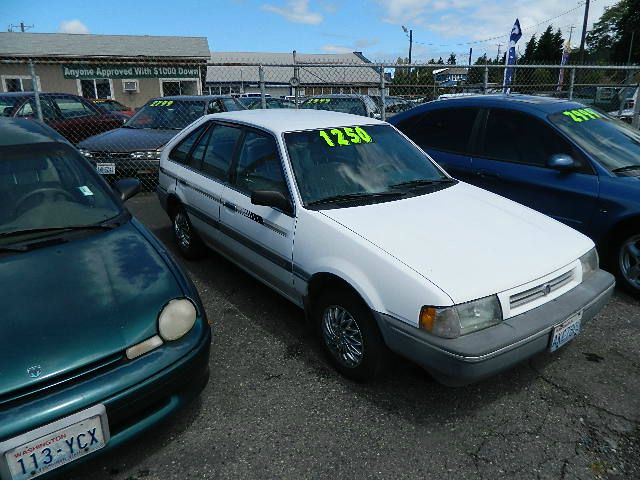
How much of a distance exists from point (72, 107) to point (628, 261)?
10.0 meters

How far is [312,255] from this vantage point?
279cm

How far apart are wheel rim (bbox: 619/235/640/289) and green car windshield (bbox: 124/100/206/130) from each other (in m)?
6.24

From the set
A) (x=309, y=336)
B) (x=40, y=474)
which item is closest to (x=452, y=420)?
(x=309, y=336)

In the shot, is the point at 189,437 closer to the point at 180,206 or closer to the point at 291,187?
the point at 291,187

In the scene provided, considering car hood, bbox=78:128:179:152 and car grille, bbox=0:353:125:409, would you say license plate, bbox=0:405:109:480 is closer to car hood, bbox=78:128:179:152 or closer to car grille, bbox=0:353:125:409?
car grille, bbox=0:353:125:409

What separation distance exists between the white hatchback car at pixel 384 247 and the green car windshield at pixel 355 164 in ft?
0.03

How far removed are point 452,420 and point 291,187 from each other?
1.68m

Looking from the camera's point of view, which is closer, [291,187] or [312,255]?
[312,255]

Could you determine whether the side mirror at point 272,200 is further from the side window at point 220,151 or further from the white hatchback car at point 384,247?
the side window at point 220,151

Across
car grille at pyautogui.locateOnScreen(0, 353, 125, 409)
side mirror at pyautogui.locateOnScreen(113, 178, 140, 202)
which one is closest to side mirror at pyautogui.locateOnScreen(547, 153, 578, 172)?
side mirror at pyautogui.locateOnScreen(113, 178, 140, 202)

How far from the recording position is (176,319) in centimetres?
220

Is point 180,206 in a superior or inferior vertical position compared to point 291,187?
inferior

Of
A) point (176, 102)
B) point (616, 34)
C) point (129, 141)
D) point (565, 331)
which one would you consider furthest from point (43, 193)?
point (616, 34)

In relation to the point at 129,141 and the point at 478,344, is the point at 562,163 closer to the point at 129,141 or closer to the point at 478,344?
the point at 478,344
